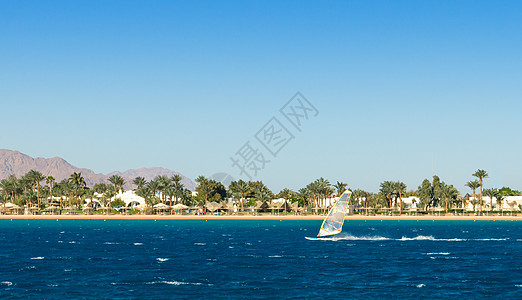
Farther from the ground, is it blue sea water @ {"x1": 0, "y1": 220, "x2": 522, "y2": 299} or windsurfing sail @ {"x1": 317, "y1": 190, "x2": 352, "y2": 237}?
windsurfing sail @ {"x1": 317, "y1": 190, "x2": 352, "y2": 237}

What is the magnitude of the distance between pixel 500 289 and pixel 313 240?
6157cm

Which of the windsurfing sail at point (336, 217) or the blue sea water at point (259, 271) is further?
the windsurfing sail at point (336, 217)

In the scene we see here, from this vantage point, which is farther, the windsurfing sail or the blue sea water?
the windsurfing sail

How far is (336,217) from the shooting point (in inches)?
4090

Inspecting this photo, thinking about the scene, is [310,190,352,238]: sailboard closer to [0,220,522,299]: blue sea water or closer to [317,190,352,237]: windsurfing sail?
[317,190,352,237]: windsurfing sail

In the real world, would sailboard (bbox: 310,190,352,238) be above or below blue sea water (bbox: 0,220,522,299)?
above

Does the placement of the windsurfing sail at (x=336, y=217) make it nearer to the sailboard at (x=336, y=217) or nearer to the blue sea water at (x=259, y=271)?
the sailboard at (x=336, y=217)

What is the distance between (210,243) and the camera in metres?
100

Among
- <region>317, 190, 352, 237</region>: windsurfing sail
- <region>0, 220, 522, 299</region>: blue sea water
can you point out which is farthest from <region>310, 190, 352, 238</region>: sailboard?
<region>0, 220, 522, 299</region>: blue sea water

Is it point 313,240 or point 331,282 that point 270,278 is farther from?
point 313,240

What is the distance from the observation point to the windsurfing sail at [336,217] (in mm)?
98062

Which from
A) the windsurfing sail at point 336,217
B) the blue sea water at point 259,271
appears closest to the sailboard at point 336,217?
the windsurfing sail at point 336,217

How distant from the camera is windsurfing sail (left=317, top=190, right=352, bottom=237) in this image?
98062 millimetres

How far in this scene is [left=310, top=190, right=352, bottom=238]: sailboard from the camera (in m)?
98.1
